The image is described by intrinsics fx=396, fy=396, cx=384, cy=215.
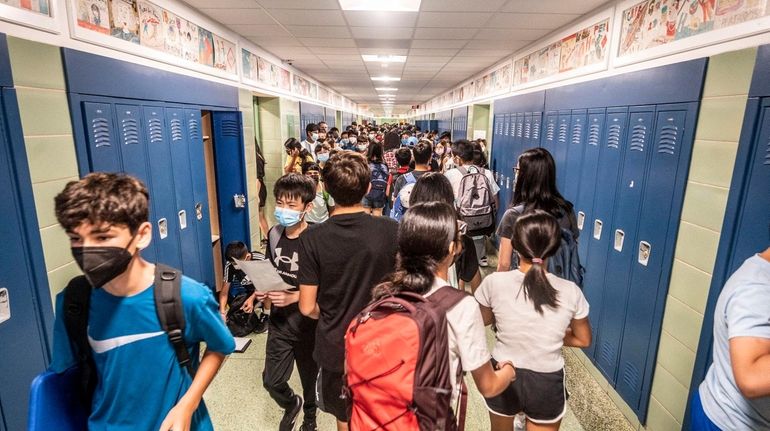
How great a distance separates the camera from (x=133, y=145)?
2676 millimetres

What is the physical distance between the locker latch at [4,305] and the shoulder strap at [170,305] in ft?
3.59

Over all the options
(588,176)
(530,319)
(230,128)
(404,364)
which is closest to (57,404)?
(404,364)

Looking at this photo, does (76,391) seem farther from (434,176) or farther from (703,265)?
(703,265)

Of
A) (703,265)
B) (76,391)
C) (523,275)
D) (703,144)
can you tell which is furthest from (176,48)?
(703,265)

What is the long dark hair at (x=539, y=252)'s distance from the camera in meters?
1.53

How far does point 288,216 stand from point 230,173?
2.65 meters

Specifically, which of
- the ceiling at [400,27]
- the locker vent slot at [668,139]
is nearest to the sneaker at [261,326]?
the ceiling at [400,27]

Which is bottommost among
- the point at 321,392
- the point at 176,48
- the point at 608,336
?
the point at 608,336

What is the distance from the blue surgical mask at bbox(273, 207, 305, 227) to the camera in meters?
2.11

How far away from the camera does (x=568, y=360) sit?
3305 millimetres

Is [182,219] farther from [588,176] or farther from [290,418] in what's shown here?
[588,176]

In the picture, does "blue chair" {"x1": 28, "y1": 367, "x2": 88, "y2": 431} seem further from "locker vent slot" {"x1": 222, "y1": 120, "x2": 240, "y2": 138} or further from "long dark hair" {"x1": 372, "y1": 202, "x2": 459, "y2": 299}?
"locker vent slot" {"x1": 222, "y1": 120, "x2": 240, "y2": 138}

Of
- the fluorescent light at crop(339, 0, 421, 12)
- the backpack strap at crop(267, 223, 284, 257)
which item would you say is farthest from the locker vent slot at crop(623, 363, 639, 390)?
the fluorescent light at crop(339, 0, 421, 12)

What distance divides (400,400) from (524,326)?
2.22 feet
